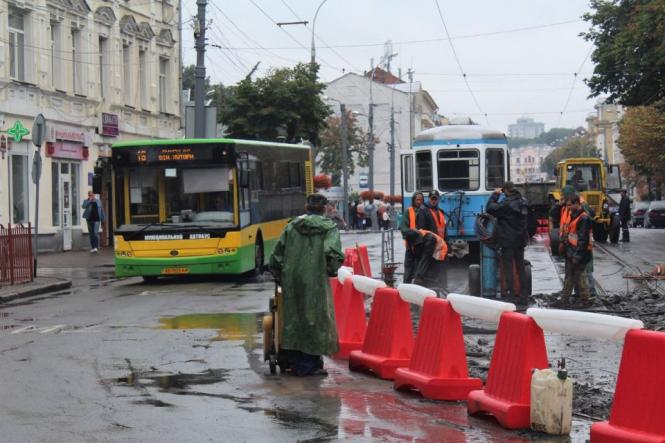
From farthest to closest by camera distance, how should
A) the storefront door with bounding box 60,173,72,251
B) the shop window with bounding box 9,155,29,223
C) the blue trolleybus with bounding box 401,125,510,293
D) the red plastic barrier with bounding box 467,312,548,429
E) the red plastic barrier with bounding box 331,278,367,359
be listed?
the storefront door with bounding box 60,173,72,251 < the shop window with bounding box 9,155,29,223 < the blue trolleybus with bounding box 401,125,510,293 < the red plastic barrier with bounding box 331,278,367,359 < the red plastic barrier with bounding box 467,312,548,429

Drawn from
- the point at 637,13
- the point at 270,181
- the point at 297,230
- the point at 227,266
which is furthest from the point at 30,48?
the point at 297,230

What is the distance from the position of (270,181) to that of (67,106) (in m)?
13.0

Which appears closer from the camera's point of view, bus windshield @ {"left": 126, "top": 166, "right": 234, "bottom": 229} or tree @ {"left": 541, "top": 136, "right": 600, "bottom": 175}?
bus windshield @ {"left": 126, "top": 166, "right": 234, "bottom": 229}

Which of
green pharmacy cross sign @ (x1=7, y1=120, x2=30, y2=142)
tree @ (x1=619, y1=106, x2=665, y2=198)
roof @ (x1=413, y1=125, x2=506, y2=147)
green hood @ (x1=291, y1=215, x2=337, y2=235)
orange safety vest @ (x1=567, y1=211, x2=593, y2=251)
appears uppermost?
tree @ (x1=619, y1=106, x2=665, y2=198)

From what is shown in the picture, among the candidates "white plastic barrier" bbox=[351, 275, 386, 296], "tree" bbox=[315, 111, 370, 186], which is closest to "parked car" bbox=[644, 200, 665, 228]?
"tree" bbox=[315, 111, 370, 186]

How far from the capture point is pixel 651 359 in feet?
21.3

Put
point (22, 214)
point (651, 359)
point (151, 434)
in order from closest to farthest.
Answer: point (651, 359), point (151, 434), point (22, 214)

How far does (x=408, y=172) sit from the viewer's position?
29.5 metres

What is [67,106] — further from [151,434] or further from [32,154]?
[151,434]

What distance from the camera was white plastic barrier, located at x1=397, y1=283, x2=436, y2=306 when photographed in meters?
9.57

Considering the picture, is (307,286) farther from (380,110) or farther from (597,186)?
(380,110)

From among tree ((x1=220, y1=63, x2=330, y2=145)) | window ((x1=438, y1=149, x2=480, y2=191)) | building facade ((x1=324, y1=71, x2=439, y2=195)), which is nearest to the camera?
window ((x1=438, y1=149, x2=480, y2=191))

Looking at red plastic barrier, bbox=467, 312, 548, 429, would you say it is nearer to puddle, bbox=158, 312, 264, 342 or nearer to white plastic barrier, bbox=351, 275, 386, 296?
white plastic barrier, bbox=351, 275, 386, 296

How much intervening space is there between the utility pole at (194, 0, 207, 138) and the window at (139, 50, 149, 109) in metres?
11.5
